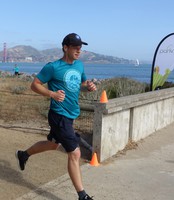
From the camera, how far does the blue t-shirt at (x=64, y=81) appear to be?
4410 mm

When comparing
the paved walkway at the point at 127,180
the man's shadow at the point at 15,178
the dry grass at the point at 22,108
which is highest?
the dry grass at the point at 22,108

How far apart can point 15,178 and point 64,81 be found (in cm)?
172

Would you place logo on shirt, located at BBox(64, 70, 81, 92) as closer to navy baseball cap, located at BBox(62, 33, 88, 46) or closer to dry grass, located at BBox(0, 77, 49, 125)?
navy baseball cap, located at BBox(62, 33, 88, 46)

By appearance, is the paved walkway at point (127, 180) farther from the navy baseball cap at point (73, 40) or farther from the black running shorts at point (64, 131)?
the navy baseball cap at point (73, 40)

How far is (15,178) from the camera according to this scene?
5301 millimetres

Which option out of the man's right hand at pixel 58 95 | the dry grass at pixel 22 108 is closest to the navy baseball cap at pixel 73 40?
the man's right hand at pixel 58 95

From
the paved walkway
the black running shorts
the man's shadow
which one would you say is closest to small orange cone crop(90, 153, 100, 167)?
the paved walkway

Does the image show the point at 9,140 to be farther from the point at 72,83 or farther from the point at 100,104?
the point at 72,83

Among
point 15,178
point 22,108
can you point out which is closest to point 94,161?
point 15,178

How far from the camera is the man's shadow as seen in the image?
15.4ft

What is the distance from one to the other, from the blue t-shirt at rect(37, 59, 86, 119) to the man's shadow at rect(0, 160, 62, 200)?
1.00 metres

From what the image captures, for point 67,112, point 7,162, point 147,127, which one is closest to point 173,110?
point 147,127

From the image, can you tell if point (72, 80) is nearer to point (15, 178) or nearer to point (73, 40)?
point (73, 40)

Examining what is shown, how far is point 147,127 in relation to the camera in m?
8.28
